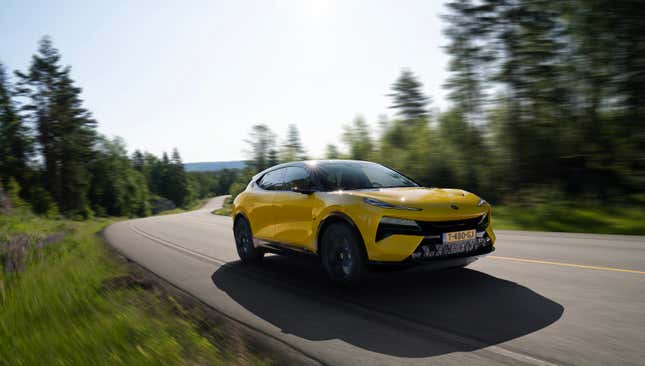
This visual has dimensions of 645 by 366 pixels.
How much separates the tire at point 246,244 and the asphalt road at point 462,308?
24 centimetres

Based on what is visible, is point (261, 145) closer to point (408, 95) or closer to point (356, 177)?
point (408, 95)

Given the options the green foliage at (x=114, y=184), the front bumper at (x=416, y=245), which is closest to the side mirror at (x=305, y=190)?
the front bumper at (x=416, y=245)

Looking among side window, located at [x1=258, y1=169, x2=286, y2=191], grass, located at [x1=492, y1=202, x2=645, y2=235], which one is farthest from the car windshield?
grass, located at [x1=492, y1=202, x2=645, y2=235]

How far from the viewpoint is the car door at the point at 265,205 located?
7.42 metres

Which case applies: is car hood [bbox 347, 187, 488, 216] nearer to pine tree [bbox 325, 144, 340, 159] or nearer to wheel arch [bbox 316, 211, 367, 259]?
wheel arch [bbox 316, 211, 367, 259]

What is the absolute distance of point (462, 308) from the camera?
479 cm

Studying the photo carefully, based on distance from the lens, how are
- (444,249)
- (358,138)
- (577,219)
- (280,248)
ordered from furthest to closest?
(358,138) → (577,219) → (280,248) → (444,249)

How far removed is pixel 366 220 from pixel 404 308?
1.03 metres

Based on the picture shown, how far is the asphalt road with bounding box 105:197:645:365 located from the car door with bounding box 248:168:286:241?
0.65m

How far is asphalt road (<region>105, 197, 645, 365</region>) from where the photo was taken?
3.68m

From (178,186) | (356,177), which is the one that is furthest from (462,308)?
(178,186)

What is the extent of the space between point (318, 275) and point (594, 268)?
12.1ft

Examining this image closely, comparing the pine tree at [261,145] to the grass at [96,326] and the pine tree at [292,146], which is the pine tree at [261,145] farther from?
the grass at [96,326]

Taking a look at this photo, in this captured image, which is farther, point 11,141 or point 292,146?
point 292,146
